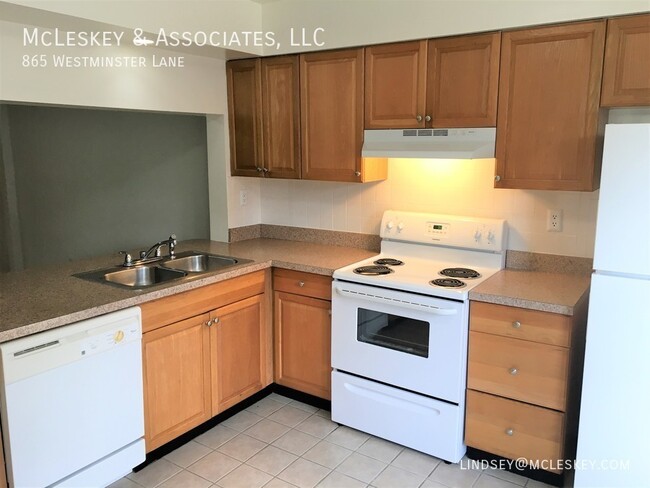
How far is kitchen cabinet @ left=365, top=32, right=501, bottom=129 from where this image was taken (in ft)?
8.49

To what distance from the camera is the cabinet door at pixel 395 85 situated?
2771 mm

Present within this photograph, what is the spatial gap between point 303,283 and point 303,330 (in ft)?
0.96

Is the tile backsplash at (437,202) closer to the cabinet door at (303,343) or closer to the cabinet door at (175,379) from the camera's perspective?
the cabinet door at (303,343)

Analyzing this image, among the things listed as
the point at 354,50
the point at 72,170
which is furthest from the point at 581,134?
the point at 72,170

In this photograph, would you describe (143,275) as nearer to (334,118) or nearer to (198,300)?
(198,300)

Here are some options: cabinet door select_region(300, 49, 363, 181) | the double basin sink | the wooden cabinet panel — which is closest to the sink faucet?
the double basin sink

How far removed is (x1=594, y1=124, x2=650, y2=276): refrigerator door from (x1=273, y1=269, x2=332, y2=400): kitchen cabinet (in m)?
1.43

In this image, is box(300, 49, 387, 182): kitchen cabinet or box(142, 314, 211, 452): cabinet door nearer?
box(142, 314, 211, 452): cabinet door

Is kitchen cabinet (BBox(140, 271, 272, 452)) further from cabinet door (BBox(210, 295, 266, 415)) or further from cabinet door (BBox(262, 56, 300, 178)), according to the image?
cabinet door (BBox(262, 56, 300, 178))

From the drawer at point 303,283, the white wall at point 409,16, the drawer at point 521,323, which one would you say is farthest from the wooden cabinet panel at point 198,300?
the white wall at point 409,16

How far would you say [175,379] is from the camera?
2.64 metres

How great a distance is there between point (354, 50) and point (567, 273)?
168 cm

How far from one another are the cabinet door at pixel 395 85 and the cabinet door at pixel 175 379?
57.5 inches

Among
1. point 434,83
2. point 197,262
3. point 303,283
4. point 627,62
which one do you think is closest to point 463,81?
point 434,83
